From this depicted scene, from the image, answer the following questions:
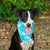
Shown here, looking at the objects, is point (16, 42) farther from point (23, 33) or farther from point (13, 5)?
point (13, 5)

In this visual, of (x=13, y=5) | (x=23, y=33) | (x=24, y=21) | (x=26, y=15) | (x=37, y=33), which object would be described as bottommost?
(x=37, y=33)

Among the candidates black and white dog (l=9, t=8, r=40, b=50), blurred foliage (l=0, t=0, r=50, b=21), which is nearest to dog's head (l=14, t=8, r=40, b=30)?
black and white dog (l=9, t=8, r=40, b=50)

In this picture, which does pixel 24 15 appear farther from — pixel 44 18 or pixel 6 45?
pixel 44 18

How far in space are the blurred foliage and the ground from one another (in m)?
0.35

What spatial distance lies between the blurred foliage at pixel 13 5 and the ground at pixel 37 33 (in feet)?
1.13

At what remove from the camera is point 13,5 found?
340 inches

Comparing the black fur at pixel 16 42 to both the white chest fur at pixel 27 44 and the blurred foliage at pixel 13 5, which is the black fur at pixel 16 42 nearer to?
the white chest fur at pixel 27 44

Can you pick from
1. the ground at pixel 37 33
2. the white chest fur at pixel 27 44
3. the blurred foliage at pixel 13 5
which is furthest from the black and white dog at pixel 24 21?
the blurred foliage at pixel 13 5

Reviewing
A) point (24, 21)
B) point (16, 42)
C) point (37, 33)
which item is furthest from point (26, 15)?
point (37, 33)

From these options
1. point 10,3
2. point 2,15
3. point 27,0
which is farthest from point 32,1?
point 2,15

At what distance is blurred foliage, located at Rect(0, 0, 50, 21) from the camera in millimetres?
8109

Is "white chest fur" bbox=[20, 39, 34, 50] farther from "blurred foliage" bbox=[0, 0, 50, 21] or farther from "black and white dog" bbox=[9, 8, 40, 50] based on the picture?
"blurred foliage" bbox=[0, 0, 50, 21]

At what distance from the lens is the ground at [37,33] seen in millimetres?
7082

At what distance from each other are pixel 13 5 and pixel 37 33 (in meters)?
1.66
